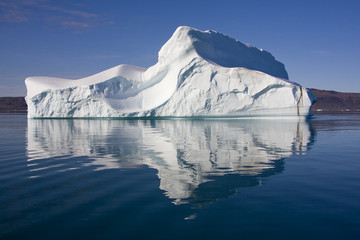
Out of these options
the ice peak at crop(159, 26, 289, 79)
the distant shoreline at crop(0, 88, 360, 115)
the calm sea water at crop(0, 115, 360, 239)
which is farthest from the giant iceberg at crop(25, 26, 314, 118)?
the distant shoreline at crop(0, 88, 360, 115)

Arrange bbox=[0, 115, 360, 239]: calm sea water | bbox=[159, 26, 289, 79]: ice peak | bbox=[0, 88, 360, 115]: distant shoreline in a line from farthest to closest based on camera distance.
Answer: bbox=[0, 88, 360, 115]: distant shoreline < bbox=[159, 26, 289, 79]: ice peak < bbox=[0, 115, 360, 239]: calm sea water

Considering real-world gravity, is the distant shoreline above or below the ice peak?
below

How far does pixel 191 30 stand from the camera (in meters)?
21.6

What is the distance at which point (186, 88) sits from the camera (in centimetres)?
2162

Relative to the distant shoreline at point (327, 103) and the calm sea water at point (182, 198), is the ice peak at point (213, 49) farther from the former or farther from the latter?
the distant shoreline at point (327, 103)

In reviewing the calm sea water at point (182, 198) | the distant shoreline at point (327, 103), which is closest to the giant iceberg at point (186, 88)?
the calm sea water at point (182, 198)

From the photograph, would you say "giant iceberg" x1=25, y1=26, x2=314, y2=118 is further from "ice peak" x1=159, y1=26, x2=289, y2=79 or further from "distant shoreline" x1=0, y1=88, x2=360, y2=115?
"distant shoreline" x1=0, y1=88, x2=360, y2=115

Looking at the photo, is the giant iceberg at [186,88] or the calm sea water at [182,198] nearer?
the calm sea water at [182,198]

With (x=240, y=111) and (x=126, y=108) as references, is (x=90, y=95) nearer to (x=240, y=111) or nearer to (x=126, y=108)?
(x=126, y=108)

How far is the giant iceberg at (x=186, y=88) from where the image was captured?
20056mm

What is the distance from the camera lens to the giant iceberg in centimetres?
2006

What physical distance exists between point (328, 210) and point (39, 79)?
2724 cm

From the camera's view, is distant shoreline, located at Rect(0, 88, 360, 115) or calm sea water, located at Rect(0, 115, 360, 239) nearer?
calm sea water, located at Rect(0, 115, 360, 239)

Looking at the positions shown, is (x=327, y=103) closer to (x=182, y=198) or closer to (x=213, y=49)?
(x=213, y=49)
